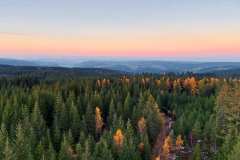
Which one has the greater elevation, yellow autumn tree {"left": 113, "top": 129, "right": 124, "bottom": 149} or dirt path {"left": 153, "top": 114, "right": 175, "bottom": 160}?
yellow autumn tree {"left": 113, "top": 129, "right": 124, "bottom": 149}

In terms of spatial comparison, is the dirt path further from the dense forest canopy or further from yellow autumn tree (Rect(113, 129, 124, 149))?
yellow autumn tree (Rect(113, 129, 124, 149))

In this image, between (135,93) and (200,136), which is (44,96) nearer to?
(135,93)

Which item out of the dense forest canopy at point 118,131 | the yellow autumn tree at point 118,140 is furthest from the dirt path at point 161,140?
the yellow autumn tree at point 118,140

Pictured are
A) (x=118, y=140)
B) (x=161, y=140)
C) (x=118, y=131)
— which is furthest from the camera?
(x=161, y=140)

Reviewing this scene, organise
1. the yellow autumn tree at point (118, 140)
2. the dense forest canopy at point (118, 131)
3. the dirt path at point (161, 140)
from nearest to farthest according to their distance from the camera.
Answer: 1. the dense forest canopy at point (118, 131)
2. the yellow autumn tree at point (118, 140)
3. the dirt path at point (161, 140)

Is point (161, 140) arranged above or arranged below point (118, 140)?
below

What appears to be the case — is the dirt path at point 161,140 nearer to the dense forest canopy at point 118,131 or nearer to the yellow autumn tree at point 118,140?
the dense forest canopy at point 118,131

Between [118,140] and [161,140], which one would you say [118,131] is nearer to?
[118,140]

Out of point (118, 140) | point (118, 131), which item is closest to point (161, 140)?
point (118, 131)

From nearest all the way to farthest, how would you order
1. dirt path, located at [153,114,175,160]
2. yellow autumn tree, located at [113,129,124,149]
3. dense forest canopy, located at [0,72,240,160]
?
dense forest canopy, located at [0,72,240,160] < yellow autumn tree, located at [113,129,124,149] < dirt path, located at [153,114,175,160]

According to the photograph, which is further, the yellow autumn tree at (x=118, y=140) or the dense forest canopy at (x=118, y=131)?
the yellow autumn tree at (x=118, y=140)

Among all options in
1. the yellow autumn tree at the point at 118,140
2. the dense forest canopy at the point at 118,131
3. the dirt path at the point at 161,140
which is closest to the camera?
the dense forest canopy at the point at 118,131

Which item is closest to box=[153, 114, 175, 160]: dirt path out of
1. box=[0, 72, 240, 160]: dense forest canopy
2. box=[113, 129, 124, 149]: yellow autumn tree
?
box=[0, 72, 240, 160]: dense forest canopy

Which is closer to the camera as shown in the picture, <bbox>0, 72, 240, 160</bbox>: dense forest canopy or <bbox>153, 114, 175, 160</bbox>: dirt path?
<bbox>0, 72, 240, 160</bbox>: dense forest canopy
